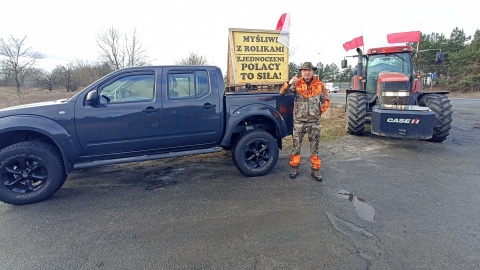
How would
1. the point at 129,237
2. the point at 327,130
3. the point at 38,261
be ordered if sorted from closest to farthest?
1. the point at 38,261
2. the point at 129,237
3. the point at 327,130

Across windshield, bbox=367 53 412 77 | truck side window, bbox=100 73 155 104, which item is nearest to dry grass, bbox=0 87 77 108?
truck side window, bbox=100 73 155 104

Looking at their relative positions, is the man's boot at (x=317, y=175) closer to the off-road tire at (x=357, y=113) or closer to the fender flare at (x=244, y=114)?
the fender flare at (x=244, y=114)

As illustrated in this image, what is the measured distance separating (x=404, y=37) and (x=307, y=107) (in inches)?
238

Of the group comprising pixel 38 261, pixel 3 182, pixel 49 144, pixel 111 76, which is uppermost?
pixel 111 76

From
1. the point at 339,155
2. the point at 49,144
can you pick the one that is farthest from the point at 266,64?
the point at 49,144

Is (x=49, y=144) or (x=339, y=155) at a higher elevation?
(x=49, y=144)

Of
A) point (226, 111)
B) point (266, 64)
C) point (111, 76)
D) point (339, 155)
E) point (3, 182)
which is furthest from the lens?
point (266, 64)

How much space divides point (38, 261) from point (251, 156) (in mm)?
3055

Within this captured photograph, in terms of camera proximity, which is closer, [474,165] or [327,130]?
A: [474,165]

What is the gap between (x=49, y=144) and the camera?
3.43 meters

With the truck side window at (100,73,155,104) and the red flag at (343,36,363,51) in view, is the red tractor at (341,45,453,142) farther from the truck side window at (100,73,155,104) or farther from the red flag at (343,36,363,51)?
the truck side window at (100,73,155,104)

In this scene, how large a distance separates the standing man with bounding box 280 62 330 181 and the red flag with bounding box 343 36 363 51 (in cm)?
505

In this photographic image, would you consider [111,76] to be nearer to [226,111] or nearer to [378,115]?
[226,111]

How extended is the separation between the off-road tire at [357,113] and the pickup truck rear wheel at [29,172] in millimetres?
6928
